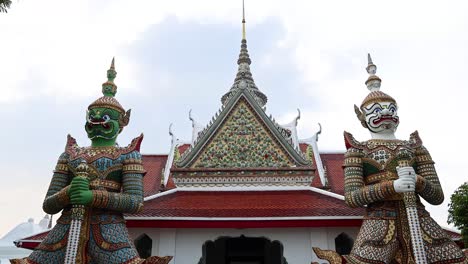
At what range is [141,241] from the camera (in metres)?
7.57

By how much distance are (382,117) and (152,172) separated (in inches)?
262

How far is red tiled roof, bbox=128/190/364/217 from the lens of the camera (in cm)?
639

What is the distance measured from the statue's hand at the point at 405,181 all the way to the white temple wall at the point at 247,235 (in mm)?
2424

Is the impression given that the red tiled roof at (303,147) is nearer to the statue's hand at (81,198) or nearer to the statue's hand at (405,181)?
the statue's hand at (405,181)

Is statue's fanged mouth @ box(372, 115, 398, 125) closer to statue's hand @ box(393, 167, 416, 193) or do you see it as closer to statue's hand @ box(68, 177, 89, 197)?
statue's hand @ box(393, 167, 416, 193)

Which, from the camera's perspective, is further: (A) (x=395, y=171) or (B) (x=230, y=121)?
(B) (x=230, y=121)

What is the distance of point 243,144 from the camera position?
7.94m

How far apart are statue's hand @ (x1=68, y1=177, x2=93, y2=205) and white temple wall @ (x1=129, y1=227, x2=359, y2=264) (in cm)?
237

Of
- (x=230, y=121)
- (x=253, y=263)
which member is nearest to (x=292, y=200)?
(x=230, y=121)

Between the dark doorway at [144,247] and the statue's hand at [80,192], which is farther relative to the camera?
the dark doorway at [144,247]

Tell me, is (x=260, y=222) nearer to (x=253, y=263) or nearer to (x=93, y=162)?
(x=93, y=162)

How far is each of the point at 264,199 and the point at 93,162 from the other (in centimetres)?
308

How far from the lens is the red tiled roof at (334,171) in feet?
30.1

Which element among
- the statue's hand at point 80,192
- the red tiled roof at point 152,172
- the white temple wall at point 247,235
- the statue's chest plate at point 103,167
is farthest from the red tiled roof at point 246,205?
the red tiled roof at point 152,172
